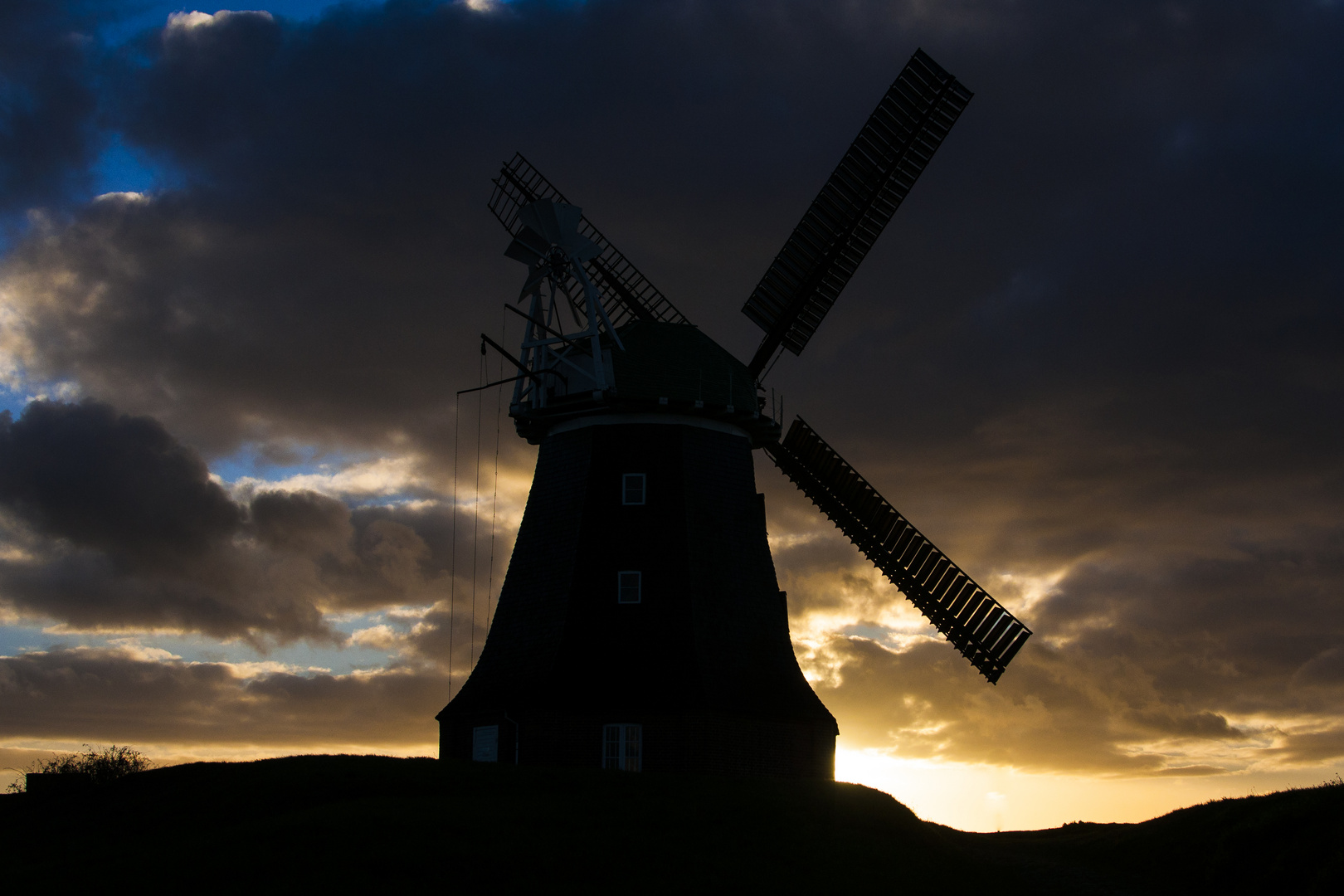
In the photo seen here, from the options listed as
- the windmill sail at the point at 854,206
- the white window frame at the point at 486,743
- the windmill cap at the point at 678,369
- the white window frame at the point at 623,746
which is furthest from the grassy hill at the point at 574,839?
the windmill sail at the point at 854,206

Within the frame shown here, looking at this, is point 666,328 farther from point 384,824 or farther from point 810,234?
point 384,824

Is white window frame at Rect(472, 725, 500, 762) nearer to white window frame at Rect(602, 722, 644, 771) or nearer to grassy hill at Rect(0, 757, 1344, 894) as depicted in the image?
white window frame at Rect(602, 722, 644, 771)

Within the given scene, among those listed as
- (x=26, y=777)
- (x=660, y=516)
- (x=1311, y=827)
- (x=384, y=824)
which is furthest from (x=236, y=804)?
(x=1311, y=827)

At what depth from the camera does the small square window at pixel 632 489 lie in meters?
37.8

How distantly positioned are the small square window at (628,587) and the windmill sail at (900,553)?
8281 mm

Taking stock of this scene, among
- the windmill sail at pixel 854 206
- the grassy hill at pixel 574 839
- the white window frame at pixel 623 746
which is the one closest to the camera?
the grassy hill at pixel 574 839

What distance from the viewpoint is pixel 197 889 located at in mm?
23266

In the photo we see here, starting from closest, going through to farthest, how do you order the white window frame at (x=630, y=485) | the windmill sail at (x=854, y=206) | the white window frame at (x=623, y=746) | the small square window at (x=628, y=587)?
1. the white window frame at (x=623, y=746)
2. the small square window at (x=628, y=587)
3. the white window frame at (x=630, y=485)
4. the windmill sail at (x=854, y=206)

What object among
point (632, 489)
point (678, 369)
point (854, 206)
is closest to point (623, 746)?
point (632, 489)

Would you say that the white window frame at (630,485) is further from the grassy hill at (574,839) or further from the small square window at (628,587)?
the grassy hill at (574,839)

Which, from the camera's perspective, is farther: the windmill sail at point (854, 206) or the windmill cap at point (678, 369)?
the windmill sail at point (854, 206)

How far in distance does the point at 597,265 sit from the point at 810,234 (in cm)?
687

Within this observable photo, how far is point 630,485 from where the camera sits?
3794 cm

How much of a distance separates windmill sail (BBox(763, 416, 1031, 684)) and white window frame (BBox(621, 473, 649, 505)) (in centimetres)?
683
